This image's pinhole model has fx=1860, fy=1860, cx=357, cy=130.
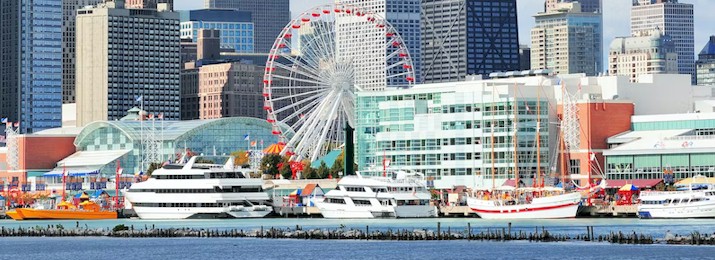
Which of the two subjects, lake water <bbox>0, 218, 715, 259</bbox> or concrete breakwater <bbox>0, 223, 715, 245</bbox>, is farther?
concrete breakwater <bbox>0, 223, 715, 245</bbox>

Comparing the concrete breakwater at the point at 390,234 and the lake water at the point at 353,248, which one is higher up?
the concrete breakwater at the point at 390,234

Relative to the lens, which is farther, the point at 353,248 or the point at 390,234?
the point at 390,234

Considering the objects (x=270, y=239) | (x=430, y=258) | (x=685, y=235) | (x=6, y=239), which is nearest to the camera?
(x=430, y=258)

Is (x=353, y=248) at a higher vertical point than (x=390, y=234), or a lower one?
lower

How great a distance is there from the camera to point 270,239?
594ft

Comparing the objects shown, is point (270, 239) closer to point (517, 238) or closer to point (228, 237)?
point (228, 237)

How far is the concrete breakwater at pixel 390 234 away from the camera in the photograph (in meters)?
161

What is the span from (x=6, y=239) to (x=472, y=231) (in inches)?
1910

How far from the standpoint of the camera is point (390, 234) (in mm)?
173875

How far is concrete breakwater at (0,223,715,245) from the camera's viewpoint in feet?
527

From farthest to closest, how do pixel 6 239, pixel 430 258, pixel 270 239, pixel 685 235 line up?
pixel 6 239 < pixel 270 239 < pixel 685 235 < pixel 430 258

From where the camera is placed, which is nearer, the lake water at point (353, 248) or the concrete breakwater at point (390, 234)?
the lake water at point (353, 248)

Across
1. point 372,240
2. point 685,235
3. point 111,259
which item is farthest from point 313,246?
point 685,235

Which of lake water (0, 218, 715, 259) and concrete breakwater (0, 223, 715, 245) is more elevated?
concrete breakwater (0, 223, 715, 245)
